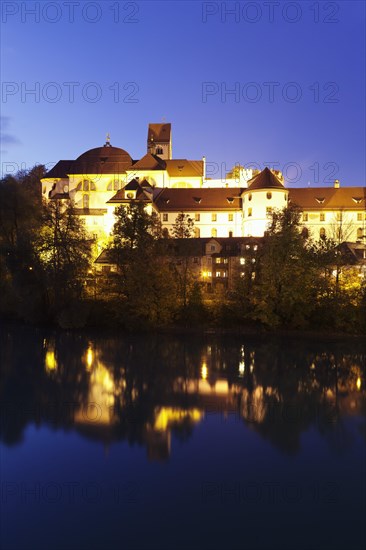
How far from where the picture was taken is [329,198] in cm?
4912

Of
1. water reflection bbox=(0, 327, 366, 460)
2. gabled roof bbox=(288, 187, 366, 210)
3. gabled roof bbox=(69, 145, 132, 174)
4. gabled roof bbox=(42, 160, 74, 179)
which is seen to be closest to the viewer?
water reflection bbox=(0, 327, 366, 460)

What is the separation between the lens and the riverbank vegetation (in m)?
28.7

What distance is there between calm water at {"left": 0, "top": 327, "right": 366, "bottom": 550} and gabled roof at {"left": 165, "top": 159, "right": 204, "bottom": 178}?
3808cm

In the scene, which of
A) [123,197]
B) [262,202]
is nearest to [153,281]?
[123,197]

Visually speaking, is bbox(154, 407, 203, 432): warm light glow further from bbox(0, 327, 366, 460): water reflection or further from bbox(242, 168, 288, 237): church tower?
bbox(242, 168, 288, 237): church tower

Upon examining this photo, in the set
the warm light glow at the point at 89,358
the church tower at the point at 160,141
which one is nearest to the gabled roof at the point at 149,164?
the church tower at the point at 160,141

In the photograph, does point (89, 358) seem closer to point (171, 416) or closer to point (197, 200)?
point (171, 416)

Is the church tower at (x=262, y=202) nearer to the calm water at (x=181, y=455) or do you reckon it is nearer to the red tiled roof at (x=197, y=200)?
the red tiled roof at (x=197, y=200)

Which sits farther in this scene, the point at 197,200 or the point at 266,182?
the point at 197,200

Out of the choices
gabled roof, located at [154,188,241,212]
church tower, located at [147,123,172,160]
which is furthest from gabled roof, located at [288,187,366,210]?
church tower, located at [147,123,172,160]

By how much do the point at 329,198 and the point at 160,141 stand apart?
23349 mm

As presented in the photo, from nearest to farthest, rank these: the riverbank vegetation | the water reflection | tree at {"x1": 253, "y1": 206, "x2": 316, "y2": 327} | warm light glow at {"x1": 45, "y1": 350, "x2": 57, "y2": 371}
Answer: the water reflection, warm light glow at {"x1": 45, "y1": 350, "x2": 57, "y2": 371}, tree at {"x1": 253, "y1": 206, "x2": 316, "y2": 327}, the riverbank vegetation

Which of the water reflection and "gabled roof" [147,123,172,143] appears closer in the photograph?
the water reflection

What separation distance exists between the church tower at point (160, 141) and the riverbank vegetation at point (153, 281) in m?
31.8
